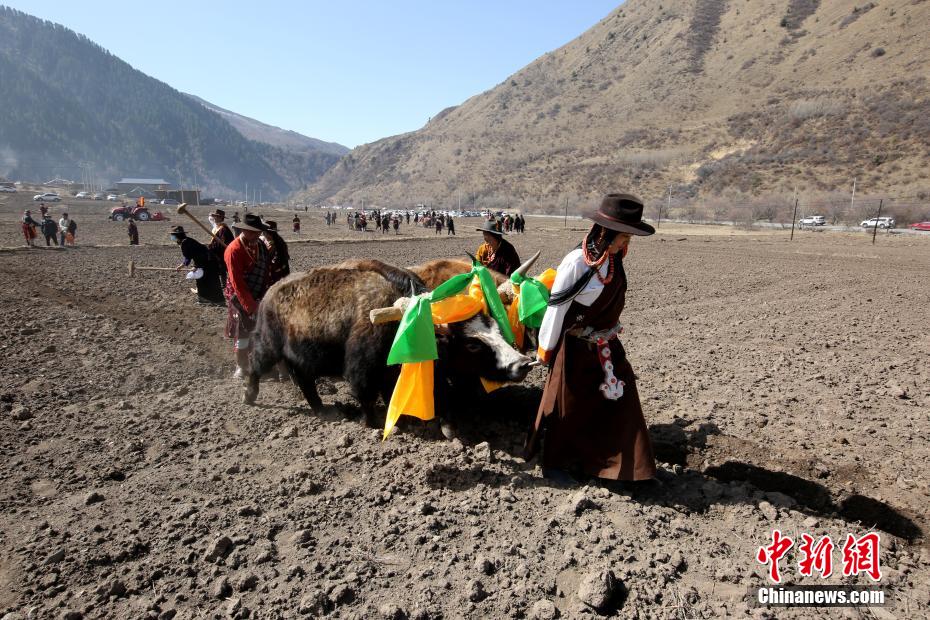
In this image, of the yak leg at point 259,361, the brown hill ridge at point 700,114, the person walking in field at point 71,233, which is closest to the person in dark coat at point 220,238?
the yak leg at point 259,361

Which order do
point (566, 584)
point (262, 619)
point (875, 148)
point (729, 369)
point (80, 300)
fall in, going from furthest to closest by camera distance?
point (875, 148) < point (80, 300) < point (729, 369) < point (566, 584) < point (262, 619)

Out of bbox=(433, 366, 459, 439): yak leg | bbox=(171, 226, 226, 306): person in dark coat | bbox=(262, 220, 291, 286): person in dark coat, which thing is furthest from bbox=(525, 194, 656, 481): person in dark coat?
bbox=(171, 226, 226, 306): person in dark coat

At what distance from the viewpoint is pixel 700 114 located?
2881 inches

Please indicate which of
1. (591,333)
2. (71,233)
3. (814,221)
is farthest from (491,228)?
(814,221)

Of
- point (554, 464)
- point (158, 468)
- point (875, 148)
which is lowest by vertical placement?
point (158, 468)

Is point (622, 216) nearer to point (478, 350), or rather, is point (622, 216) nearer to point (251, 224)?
point (478, 350)

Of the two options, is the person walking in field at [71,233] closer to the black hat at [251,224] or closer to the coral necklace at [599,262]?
the black hat at [251,224]

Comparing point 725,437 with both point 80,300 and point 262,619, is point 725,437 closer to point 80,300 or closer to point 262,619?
point 262,619

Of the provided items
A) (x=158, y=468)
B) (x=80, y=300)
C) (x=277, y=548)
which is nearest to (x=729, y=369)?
(x=277, y=548)

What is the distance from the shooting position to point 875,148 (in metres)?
46.3

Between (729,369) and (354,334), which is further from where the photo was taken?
(729,369)

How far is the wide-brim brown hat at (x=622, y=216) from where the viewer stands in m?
3.21

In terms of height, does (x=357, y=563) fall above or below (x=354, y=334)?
below

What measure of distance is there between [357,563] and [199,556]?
0.94m
